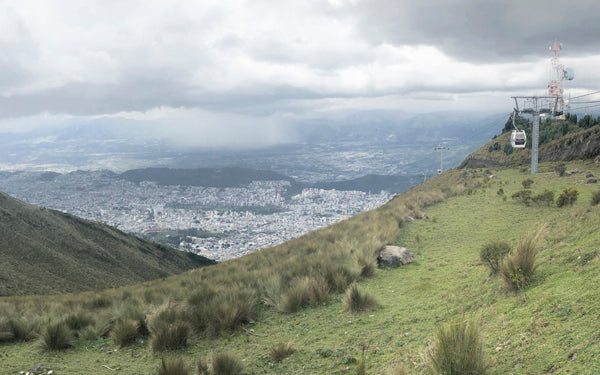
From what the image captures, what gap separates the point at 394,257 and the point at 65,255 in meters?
24.8

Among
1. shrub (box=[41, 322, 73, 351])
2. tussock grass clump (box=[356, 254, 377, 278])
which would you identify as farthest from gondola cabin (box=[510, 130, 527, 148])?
shrub (box=[41, 322, 73, 351])

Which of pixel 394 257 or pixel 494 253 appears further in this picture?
pixel 394 257

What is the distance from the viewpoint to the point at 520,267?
555cm

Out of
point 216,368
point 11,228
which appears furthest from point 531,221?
point 11,228

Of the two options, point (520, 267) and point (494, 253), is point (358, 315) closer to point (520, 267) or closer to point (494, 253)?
point (520, 267)

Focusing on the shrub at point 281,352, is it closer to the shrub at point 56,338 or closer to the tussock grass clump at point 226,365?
the tussock grass clump at point 226,365

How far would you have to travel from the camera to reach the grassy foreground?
3900 millimetres

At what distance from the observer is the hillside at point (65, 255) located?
756 inches

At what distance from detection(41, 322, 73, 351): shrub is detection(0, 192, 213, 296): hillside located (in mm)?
11908

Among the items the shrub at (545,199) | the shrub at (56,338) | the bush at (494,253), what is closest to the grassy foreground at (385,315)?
the shrub at (56,338)

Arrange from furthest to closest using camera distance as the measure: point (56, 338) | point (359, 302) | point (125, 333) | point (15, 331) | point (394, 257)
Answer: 1. point (394, 257)
2. point (15, 331)
3. point (359, 302)
4. point (125, 333)
5. point (56, 338)

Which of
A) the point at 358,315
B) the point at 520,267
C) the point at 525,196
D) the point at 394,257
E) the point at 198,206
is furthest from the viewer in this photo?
the point at 198,206

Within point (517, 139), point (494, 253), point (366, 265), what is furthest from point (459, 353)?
point (517, 139)

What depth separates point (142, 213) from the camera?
128 metres
